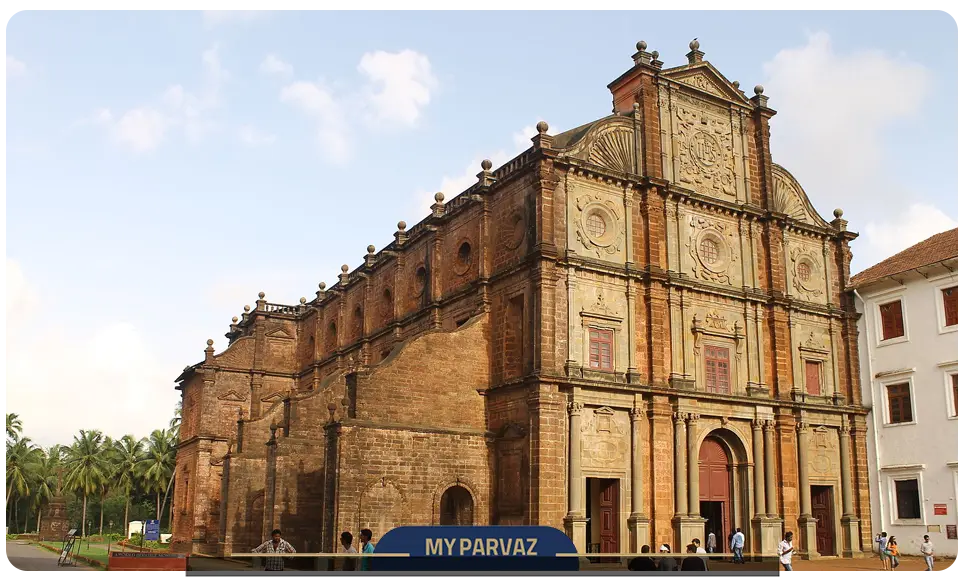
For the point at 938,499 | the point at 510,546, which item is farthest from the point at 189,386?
the point at 510,546

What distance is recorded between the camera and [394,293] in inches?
1359

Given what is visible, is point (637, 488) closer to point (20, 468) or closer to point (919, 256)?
point (919, 256)

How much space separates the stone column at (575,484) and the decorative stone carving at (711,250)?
23.7 feet

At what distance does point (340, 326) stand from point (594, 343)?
1724 centimetres

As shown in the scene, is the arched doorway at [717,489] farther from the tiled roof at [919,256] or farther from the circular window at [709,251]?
the tiled roof at [919,256]

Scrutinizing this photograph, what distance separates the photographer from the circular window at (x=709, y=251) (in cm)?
2961

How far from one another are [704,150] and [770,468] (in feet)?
36.3

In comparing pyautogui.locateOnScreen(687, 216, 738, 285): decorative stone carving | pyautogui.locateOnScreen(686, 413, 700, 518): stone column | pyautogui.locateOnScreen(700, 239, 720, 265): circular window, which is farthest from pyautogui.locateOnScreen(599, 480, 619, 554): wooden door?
pyautogui.locateOnScreen(700, 239, 720, 265): circular window

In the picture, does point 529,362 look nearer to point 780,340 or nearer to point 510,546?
point 780,340

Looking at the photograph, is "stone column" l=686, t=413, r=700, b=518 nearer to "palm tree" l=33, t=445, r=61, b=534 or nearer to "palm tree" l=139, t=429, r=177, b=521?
"palm tree" l=139, t=429, r=177, b=521

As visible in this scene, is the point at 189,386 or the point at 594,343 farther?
the point at 189,386

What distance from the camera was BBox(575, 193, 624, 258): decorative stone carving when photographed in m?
27.0

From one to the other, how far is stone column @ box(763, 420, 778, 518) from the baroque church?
92 millimetres

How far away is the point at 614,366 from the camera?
26641mm
